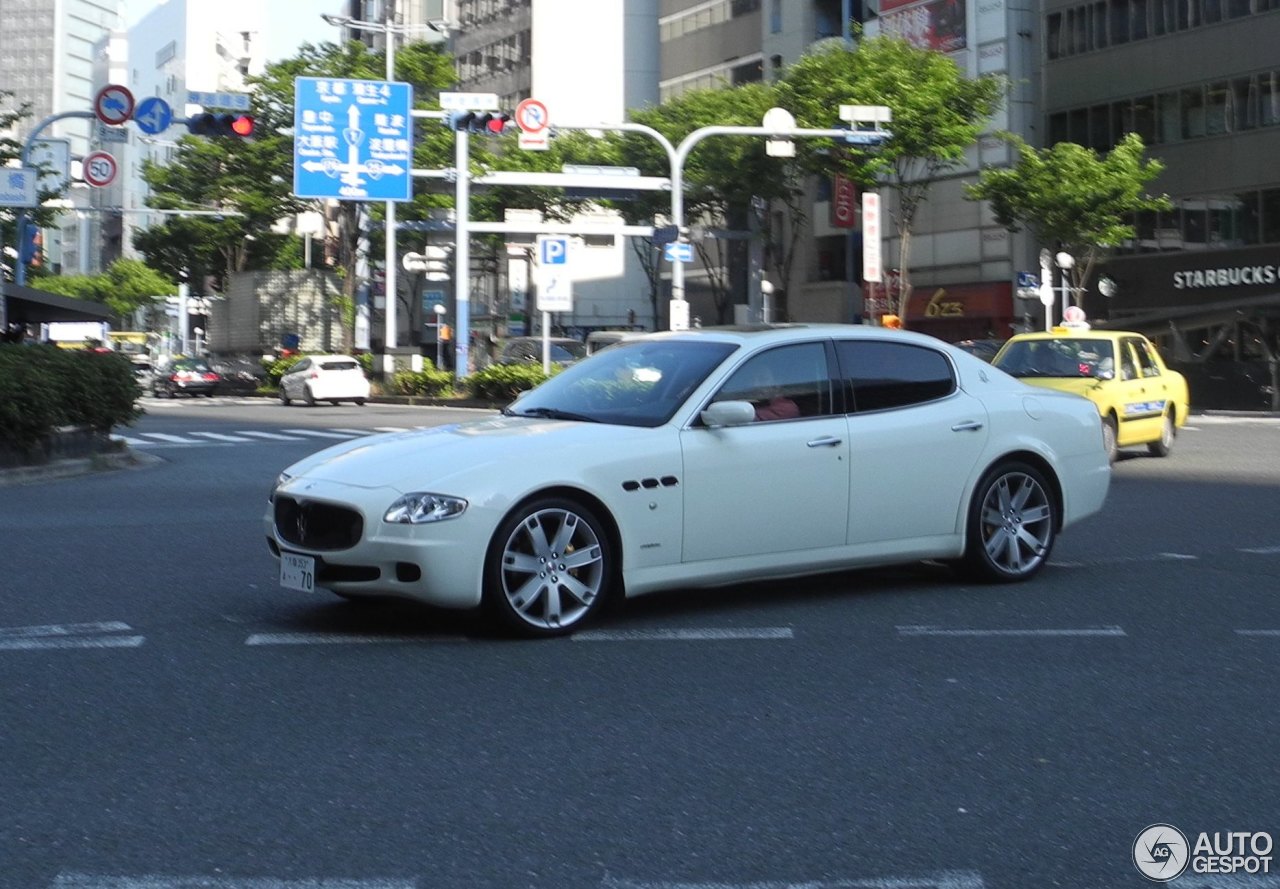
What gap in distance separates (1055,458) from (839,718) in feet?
13.3

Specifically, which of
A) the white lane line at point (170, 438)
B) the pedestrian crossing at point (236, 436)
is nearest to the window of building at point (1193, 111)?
the pedestrian crossing at point (236, 436)

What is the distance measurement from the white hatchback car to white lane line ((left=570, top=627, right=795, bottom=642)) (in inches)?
1601

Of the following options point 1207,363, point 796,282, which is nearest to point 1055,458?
point 1207,363

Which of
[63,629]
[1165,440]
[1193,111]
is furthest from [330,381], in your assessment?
[63,629]

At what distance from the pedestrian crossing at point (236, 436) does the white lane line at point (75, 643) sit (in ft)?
61.4

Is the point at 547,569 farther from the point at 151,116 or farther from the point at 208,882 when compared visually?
the point at 151,116

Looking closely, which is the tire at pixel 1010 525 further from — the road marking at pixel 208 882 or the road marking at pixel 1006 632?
the road marking at pixel 208 882

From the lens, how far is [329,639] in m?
8.24

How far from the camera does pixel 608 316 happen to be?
87.4 m

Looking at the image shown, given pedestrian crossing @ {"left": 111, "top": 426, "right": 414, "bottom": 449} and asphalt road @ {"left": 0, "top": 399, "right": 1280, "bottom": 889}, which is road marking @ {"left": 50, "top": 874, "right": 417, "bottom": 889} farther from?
pedestrian crossing @ {"left": 111, "top": 426, "right": 414, "bottom": 449}

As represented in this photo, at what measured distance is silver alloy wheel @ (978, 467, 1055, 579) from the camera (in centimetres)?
995

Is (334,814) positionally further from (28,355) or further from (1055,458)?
(28,355)

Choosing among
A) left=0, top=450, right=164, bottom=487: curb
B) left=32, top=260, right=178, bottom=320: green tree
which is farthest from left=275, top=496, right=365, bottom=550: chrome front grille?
left=32, top=260, right=178, bottom=320: green tree

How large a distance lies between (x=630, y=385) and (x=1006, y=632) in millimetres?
2170
